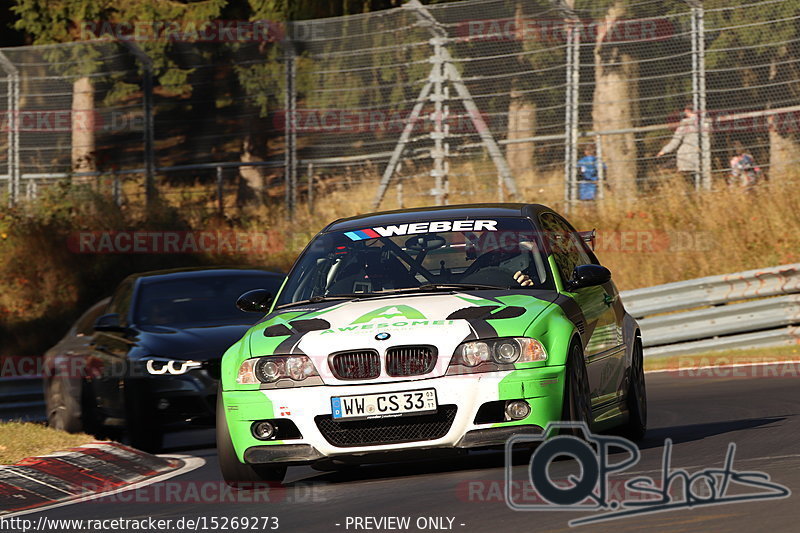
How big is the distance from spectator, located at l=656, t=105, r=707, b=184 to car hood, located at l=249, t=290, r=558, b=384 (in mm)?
13608

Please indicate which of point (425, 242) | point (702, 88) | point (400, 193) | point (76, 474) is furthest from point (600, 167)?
point (76, 474)

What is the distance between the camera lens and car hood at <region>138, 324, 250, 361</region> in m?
12.5

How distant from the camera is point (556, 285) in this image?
9.25 metres

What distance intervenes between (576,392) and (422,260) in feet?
4.69

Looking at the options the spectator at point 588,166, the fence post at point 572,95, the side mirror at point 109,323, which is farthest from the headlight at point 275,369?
the spectator at point 588,166

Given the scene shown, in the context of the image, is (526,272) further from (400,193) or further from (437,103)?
(400,193)

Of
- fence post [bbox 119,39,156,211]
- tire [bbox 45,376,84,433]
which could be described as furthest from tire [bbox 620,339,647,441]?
fence post [bbox 119,39,156,211]

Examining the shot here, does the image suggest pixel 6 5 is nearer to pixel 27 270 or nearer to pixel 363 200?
pixel 27 270

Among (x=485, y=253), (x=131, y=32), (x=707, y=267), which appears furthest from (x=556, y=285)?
(x=131, y=32)

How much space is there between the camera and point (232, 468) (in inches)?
349

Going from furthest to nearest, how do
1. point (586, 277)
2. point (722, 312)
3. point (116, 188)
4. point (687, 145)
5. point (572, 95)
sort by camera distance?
point (116, 188)
point (572, 95)
point (687, 145)
point (722, 312)
point (586, 277)

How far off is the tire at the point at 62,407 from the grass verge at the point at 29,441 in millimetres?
1390

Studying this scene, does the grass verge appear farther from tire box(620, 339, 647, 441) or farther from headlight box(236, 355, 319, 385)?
tire box(620, 339, 647, 441)

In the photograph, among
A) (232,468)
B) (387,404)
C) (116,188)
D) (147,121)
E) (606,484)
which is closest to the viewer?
(606,484)
